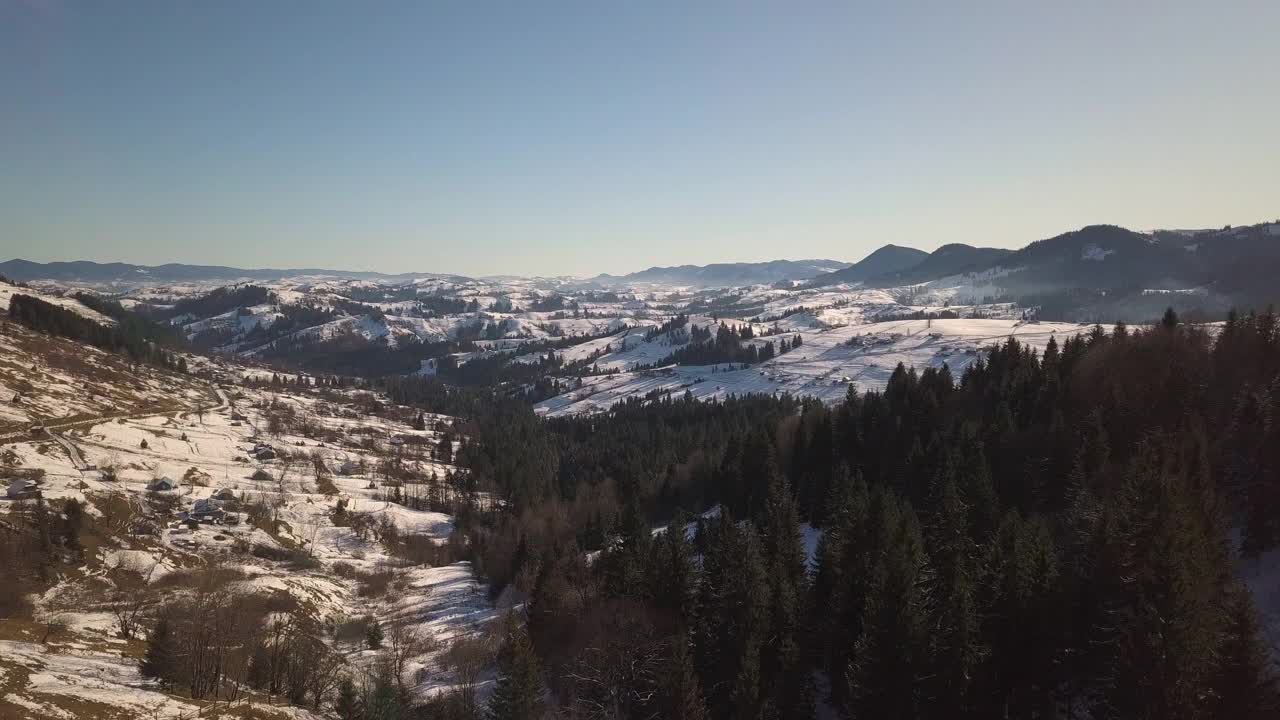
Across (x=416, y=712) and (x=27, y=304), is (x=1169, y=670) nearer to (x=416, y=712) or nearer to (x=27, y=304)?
(x=416, y=712)

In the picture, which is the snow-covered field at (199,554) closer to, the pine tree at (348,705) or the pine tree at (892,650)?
the pine tree at (348,705)

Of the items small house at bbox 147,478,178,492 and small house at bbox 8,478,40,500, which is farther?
small house at bbox 147,478,178,492

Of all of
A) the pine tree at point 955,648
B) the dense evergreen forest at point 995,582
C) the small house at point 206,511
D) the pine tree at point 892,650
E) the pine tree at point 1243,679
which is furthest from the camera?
the small house at point 206,511

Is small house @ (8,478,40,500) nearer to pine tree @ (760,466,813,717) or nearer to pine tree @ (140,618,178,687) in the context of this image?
pine tree @ (140,618,178,687)

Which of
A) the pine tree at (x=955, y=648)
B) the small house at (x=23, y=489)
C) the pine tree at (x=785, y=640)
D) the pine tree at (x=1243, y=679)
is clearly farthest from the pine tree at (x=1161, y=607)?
the small house at (x=23, y=489)

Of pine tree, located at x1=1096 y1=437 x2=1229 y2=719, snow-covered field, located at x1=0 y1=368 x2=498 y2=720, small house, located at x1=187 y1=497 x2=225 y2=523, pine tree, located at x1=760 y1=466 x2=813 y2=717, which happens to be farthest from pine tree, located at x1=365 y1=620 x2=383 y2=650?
pine tree, located at x1=1096 y1=437 x2=1229 y2=719
